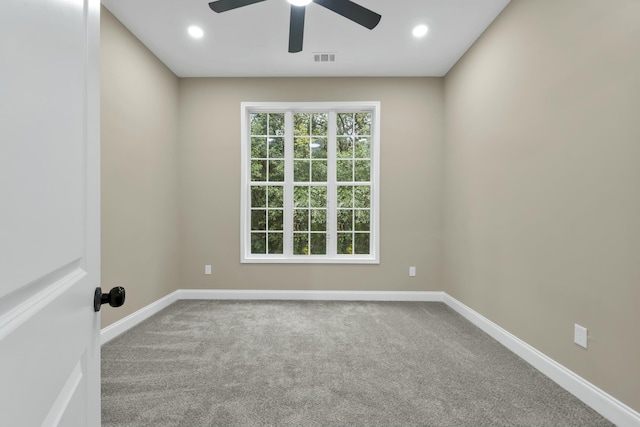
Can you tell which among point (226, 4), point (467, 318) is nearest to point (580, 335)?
point (467, 318)

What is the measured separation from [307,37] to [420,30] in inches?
44.6

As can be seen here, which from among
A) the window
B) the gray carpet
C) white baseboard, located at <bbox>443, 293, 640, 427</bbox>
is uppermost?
the window

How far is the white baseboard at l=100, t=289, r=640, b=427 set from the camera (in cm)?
176

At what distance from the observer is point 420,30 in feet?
10.1

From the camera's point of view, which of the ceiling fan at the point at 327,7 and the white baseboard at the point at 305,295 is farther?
the white baseboard at the point at 305,295

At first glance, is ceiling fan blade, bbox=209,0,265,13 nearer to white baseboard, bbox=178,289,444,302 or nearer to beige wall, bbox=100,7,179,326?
beige wall, bbox=100,7,179,326

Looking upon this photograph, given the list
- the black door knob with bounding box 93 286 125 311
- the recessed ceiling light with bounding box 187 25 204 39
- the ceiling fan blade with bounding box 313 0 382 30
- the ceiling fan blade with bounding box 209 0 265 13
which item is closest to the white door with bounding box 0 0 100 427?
the black door knob with bounding box 93 286 125 311

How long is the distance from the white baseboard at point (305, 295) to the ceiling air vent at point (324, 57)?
287 cm

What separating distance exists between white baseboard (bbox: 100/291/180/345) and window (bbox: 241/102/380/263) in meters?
1.14

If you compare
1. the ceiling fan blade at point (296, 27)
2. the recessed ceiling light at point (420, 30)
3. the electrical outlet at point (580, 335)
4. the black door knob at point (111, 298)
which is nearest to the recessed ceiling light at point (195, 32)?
the ceiling fan blade at point (296, 27)

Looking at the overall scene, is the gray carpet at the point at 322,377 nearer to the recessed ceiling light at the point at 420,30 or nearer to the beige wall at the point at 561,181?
the beige wall at the point at 561,181

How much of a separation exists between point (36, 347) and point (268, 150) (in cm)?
396

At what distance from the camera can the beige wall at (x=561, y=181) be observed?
1.69 meters

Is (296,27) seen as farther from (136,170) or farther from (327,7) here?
(136,170)
